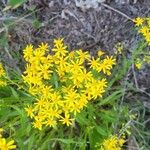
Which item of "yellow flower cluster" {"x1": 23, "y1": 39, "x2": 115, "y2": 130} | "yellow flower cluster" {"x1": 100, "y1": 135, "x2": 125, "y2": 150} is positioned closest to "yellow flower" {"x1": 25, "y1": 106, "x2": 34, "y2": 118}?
"yellow flower cluster" {"x1": 23, "y1": 39, "x2": 115, "y2": 130}

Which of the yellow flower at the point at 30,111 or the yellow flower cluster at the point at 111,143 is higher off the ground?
the yellow flower at the point at 30,111

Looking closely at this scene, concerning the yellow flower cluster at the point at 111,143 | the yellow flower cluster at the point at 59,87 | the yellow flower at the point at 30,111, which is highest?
the yellow flower cluster at the point at 59,87

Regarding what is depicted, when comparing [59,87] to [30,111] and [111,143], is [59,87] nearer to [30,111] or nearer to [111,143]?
[30,111]

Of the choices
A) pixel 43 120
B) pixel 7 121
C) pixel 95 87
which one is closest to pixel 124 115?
pixel 95 87

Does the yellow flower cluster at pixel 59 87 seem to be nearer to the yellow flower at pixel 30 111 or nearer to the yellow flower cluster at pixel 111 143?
the yellow flower at pixel 30 111

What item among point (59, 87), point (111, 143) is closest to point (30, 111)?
point (59, 87)

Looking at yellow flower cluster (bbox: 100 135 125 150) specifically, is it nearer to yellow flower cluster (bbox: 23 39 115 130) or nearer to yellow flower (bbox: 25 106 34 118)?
yellow flower cluster (bbox: 23 39 115 130)

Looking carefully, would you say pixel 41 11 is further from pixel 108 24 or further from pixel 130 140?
pixel 130 140

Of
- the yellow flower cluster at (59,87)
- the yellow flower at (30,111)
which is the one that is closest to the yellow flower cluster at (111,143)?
the yellow flower cluster at (59,87)

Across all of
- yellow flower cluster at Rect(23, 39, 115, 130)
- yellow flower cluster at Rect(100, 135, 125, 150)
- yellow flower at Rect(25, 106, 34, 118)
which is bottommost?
yellow flower cluster at Rect(100, 135, 125, 150)

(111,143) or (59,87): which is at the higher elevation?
(59,87)

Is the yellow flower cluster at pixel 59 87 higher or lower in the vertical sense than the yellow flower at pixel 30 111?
higher
